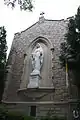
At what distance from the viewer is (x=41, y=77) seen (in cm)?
1575

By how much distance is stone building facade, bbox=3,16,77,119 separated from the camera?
14.2m

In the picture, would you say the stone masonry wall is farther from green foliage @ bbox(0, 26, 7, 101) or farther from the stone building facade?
green foliage @ bbox(0, 26, 7, 101)

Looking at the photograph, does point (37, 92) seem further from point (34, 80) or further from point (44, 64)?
point (44, 64)

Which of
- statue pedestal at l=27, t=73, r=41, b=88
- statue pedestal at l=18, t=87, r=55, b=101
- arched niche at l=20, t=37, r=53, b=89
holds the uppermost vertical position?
arched niche at l=20, t=37, r=53, b=89

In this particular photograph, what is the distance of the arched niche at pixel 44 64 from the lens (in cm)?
1560

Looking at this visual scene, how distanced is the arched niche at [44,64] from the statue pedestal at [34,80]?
1.36 feet

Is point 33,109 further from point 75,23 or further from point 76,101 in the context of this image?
point 75,23

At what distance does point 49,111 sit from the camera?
46.2ft

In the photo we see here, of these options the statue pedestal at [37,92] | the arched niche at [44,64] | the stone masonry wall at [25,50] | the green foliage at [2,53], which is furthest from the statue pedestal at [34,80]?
the green foliage at [2,53]

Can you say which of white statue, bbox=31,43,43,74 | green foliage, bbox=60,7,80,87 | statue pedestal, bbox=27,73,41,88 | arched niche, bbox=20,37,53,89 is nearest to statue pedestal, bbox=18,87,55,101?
statue pedestal, bbox=27,73,41,88

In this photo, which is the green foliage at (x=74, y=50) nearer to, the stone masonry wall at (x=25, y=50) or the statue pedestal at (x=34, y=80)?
the stone masonry wall at (x=25, y=50)

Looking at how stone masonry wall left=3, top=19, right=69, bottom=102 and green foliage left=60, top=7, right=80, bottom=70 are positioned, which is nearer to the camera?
green foliage left=60, top=7, right=80, bottom=70

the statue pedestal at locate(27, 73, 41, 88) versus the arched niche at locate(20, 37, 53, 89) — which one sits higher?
the arched niche at locate(20, 37, 53, 89)

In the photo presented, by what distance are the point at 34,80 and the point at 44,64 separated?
1.81 meters
